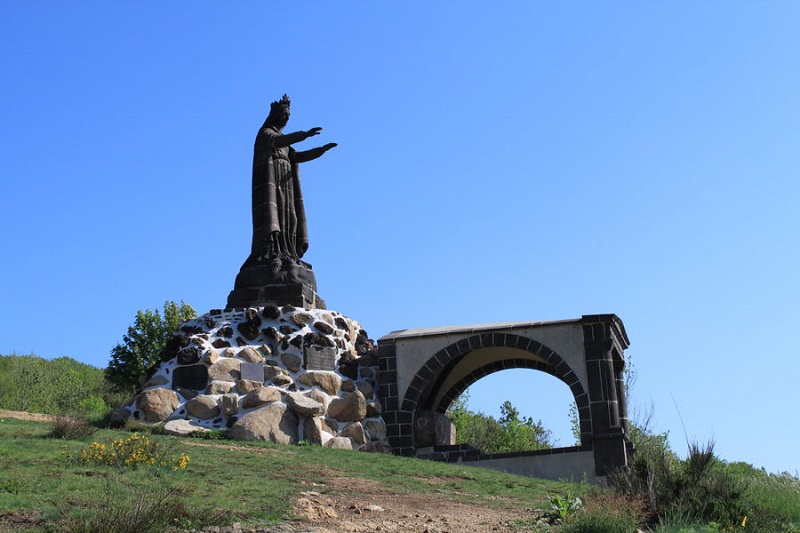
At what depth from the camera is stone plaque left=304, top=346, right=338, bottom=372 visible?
1833 centimetres

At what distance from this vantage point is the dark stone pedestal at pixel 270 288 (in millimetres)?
19250

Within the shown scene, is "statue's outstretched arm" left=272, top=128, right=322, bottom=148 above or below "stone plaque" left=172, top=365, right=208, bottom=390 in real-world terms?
above

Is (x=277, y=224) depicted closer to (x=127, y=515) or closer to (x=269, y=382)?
(x=269, y=382)

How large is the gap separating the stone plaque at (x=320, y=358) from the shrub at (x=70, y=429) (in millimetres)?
5307

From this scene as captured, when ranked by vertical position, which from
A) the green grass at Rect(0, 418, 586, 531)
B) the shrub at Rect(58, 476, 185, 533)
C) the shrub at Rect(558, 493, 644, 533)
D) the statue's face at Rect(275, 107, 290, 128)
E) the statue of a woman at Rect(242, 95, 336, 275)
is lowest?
the shrub at Rect(558, 493, 644, 533)

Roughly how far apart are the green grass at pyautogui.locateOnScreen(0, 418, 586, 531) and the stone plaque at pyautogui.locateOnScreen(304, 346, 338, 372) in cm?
293

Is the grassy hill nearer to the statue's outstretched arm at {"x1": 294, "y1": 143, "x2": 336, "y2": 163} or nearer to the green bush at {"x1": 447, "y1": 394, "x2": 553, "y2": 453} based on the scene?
the statue's outstretched arm at {"x1": 294, "y1": 143, "x2": 336, "y2": 163}

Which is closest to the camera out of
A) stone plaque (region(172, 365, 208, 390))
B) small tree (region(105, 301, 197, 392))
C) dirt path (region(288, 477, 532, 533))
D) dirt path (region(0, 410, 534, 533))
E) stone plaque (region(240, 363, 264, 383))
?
dirt path (region(0, 410, 534, 533))

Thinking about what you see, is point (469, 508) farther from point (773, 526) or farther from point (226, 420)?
point (226, 420)

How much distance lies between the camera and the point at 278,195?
2000 centimetres

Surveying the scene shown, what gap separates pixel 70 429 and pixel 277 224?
7309 mm

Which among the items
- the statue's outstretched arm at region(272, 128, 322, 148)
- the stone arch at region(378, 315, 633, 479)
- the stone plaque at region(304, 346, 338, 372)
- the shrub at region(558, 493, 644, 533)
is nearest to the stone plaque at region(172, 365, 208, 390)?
the stone plaque at region(304, 346, 338, 372)

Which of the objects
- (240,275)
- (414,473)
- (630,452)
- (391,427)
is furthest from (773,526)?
(240,275)

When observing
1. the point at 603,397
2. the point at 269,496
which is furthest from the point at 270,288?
the point at 269,496
